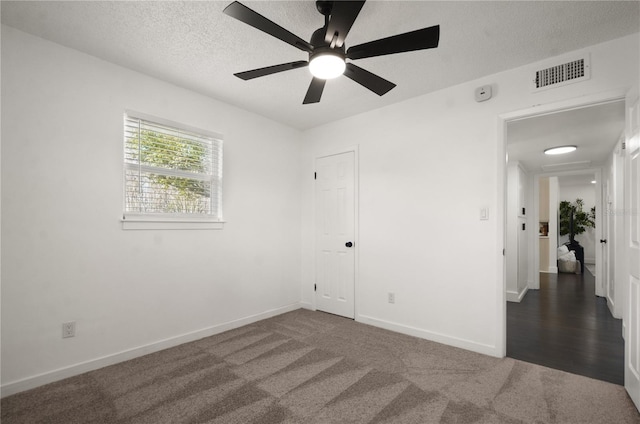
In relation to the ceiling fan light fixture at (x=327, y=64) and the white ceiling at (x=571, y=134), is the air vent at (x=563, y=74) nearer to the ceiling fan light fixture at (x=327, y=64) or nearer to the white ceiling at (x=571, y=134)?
the white ceiling at (x=571, y=134)

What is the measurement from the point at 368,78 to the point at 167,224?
2.29m

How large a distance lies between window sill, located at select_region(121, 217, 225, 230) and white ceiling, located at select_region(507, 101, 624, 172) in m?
3.23

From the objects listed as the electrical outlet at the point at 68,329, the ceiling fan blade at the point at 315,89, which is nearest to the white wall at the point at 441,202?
the ceiling fan blade at the point at 315,89

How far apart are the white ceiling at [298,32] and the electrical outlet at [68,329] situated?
2.19 meters

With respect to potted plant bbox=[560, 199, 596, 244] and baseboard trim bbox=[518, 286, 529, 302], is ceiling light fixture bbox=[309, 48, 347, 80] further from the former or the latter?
potted plant bbox=[560, 199, 596, 244]

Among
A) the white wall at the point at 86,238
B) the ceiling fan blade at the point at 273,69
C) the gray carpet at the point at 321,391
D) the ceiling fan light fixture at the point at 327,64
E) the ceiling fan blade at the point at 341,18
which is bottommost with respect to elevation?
the gray carpet at the point at 321,391

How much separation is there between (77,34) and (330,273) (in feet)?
11.3

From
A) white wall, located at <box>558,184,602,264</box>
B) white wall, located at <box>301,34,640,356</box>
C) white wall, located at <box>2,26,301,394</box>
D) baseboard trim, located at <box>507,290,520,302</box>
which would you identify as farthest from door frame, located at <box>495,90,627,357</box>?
white wall, located at <box>558,184,602,264</box>

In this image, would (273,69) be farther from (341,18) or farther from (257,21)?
(341,18)

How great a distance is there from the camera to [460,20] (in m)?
2.14

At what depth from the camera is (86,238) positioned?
2555 millimetres

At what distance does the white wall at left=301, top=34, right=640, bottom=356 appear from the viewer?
280 cm

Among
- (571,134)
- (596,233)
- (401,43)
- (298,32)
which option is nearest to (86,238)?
(298,32)

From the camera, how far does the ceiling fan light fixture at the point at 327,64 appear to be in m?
1.88
